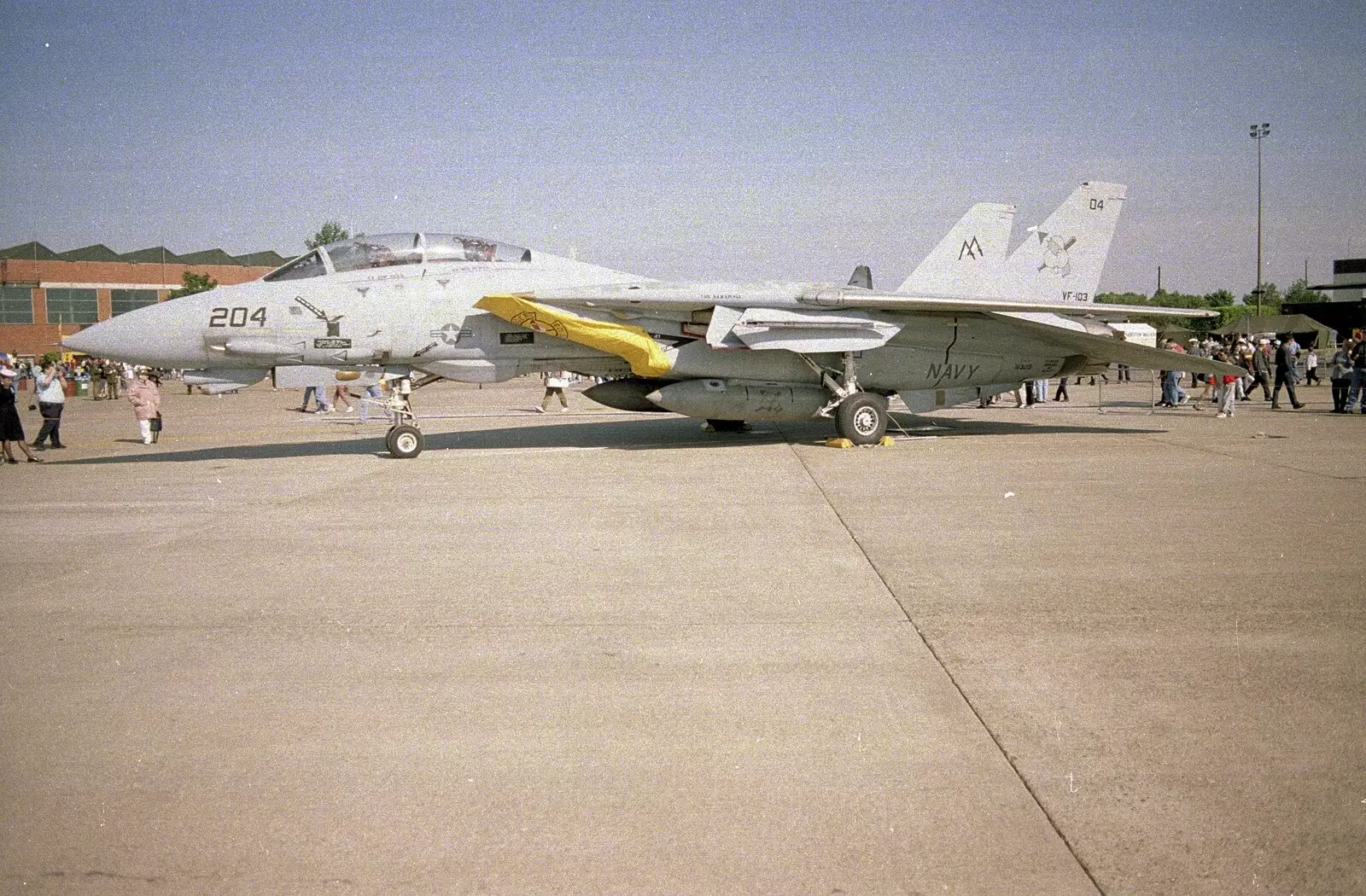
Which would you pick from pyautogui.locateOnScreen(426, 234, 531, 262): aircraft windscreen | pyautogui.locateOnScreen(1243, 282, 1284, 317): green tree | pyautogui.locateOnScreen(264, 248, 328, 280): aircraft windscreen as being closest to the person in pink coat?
pyautogui.locateOnScreen(264, 248, 328, 280): aircraft windscreen

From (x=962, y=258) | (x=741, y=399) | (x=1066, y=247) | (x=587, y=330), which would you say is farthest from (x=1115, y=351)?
(x=587, y=330)

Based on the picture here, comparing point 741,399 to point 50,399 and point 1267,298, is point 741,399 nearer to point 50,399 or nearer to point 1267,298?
point 50,399

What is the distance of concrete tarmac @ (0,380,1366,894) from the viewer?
2.98 meters

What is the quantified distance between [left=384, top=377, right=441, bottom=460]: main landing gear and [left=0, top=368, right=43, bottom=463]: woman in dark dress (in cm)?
581

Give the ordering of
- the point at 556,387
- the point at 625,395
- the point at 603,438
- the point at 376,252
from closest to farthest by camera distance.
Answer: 1. the point at 376,252
2. the point at 625,395
3. the point at 603,438
4. the point at 556,387

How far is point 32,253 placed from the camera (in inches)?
2608

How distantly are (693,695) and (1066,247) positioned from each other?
1541 cm

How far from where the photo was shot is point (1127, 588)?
19.3 feet

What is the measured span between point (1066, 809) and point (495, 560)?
4.58 meters

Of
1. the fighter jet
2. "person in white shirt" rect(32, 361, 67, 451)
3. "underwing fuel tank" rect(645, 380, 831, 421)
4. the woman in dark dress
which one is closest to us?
the fighter jet

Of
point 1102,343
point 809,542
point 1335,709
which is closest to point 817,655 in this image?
point 1335,709

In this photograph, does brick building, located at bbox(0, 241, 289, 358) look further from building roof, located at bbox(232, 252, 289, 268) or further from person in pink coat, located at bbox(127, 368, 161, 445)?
person in pink coat, located at bbox(127, 368, 161, 445)

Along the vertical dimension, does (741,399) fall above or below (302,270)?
below

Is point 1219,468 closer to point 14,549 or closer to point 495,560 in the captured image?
point 495,560
